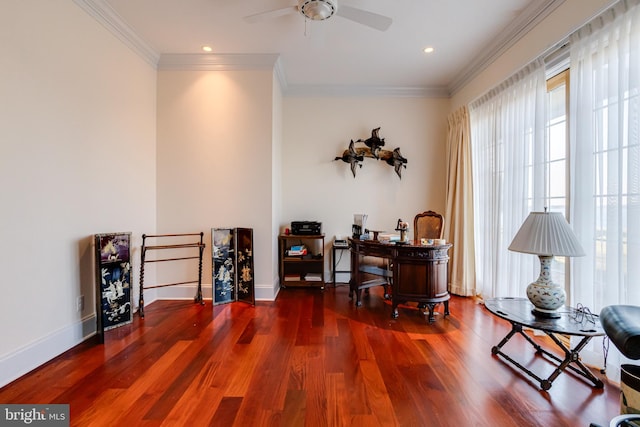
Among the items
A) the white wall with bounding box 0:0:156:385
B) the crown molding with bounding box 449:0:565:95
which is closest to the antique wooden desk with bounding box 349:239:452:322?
the crown molding with bounding box 449:0:565:95

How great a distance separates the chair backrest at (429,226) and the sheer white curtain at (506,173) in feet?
1.60

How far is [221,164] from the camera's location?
3549 mm

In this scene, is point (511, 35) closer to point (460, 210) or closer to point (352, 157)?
point (460, 210)

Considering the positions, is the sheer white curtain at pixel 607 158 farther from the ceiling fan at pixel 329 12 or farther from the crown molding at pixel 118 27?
the crown molding at pixel 118 27

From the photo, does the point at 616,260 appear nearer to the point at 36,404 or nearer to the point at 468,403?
the point at 468,403

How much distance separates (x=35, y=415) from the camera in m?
1.61

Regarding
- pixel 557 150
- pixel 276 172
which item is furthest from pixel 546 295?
pixel 276 172

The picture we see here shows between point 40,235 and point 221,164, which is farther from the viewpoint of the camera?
point 221,164

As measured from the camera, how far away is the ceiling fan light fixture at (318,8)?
91.4 inches

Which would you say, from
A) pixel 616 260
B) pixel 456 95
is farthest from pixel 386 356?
pixel 456 95

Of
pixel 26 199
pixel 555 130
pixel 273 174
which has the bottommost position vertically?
pixel 26 199

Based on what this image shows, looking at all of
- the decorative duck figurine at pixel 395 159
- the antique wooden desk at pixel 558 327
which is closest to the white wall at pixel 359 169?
the decorative duck figurine at pixel 395 159

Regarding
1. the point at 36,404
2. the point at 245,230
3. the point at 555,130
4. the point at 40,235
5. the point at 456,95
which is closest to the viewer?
the point at 36,404

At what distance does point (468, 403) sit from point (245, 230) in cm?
269
